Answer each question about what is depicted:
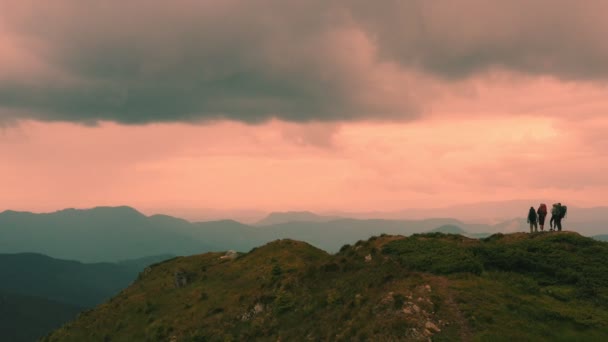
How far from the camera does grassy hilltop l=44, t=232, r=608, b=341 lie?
29.1 m

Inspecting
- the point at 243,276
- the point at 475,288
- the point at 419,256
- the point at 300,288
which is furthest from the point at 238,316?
the point at 475,288

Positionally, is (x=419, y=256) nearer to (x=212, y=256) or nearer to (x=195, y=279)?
(x=195, y=279)

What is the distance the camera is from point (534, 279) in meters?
36.8

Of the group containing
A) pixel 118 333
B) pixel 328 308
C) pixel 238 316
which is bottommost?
pixel 118 333

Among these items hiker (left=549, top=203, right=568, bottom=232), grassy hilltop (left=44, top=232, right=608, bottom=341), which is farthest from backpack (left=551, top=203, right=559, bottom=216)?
grassy hilltop (left=44, top=232, right=608, bottom=341)

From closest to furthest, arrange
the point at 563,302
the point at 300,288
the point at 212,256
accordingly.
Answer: the point at 563,302
the point at 300,288
the point at 212,256

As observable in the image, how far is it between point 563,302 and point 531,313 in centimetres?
440

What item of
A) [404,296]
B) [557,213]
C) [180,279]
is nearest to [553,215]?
[557,213]

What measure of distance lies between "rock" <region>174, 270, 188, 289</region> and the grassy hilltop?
3684 mm

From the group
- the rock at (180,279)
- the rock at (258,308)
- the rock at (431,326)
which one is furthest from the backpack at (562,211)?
the rock at (180,279)

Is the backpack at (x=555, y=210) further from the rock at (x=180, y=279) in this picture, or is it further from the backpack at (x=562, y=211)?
the rock at (x=180, y=279)

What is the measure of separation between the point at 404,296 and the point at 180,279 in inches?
1655

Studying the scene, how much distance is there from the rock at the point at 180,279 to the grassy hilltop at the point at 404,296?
12.1ft

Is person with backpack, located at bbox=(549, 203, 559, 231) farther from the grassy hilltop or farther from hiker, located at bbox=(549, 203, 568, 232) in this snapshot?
the grassy hilltop
